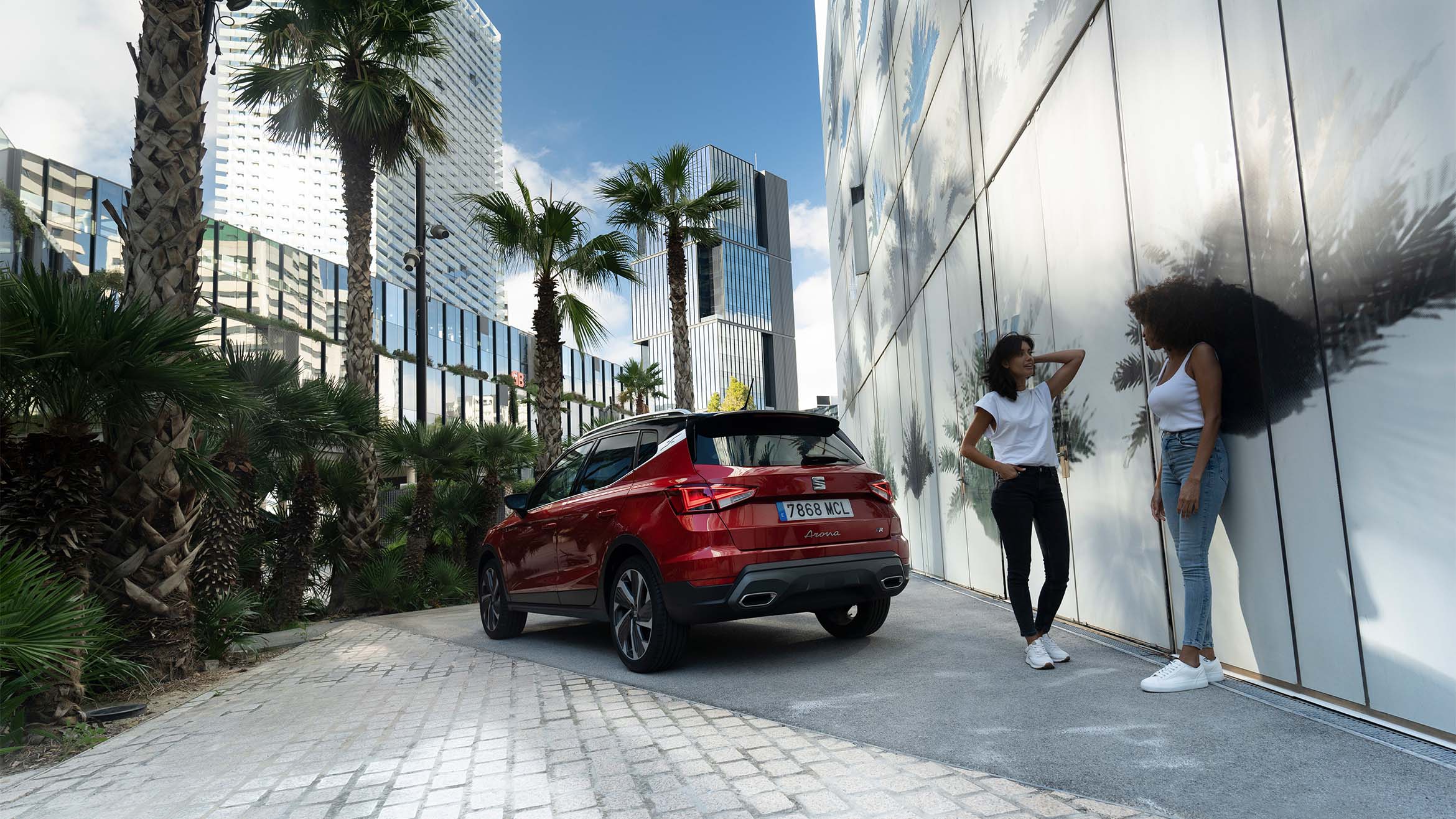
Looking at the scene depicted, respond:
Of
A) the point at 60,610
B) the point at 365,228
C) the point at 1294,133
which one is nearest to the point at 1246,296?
the point at 1294,133

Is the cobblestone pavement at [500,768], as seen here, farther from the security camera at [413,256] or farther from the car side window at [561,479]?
the security camera at [413,256]

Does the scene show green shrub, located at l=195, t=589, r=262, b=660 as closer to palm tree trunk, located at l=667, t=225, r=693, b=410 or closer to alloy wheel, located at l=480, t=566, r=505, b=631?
alloy wheel, located at l=480, t=566, r=505, b=631

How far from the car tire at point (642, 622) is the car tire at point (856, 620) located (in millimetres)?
1284

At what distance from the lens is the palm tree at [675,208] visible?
19.4 meters

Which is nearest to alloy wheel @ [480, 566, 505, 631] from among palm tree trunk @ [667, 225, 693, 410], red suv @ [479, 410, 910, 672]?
red suv @ [479, 410, 910, 672]

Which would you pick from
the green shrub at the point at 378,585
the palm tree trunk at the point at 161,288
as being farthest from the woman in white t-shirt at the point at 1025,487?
the green shrub at the point at 378,585

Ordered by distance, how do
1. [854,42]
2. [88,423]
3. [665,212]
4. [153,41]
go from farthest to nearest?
[665,212]
[854,42]
[153,41]
[88,423]

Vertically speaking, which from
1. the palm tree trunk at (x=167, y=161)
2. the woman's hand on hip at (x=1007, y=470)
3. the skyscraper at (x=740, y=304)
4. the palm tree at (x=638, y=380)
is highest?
the skyscraper at (x=740, y=304)

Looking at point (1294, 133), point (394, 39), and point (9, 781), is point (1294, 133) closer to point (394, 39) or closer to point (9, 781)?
point (9, 781)

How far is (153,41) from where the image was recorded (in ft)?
19.7

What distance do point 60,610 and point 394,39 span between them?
34.2 feet

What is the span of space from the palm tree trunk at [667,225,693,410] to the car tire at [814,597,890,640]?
13.4 m

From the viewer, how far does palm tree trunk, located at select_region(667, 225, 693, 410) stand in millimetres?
19406

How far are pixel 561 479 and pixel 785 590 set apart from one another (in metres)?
2.49
